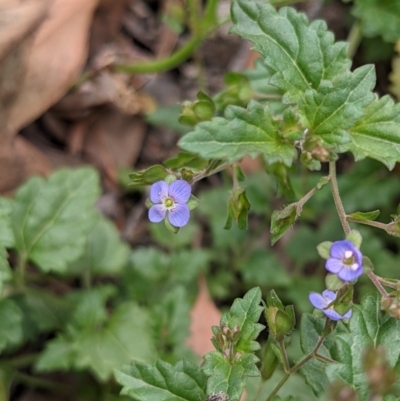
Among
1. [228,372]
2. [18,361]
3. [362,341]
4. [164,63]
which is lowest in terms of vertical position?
[18,361]

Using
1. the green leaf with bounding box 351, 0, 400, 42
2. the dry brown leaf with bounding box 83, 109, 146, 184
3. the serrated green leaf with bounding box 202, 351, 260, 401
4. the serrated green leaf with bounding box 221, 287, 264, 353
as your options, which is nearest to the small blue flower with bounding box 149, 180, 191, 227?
the serrated green leaf with bounding box 221, 287, 264, 353

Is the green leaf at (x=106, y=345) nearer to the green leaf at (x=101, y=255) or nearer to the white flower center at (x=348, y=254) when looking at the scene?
the green leaf at (x=101, y=255)

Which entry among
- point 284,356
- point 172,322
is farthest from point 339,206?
point 172,322

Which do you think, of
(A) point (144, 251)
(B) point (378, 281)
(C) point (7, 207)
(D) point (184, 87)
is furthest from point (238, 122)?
(D) point (184, 87)

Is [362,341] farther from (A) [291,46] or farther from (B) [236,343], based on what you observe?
(A) [291,46]

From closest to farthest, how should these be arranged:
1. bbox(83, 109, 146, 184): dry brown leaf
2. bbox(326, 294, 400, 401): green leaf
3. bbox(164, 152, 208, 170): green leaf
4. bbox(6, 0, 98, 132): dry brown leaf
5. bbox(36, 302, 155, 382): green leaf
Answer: bbox(326, 294, 400, 401): green leaf < bbox(164, 152, 208, 170): green leaf < bbox(36, 302, 155, 382): green leaf < bbox(6, 0, 98, 132): dry brown leaf < bbox(83, 109, 146, 184): dry brown leaf

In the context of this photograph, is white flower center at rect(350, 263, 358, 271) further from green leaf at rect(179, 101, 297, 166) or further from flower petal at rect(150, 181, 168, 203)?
flower petal at rect(150, 181, 168, 203)

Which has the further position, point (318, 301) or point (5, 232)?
point (5, 232)
